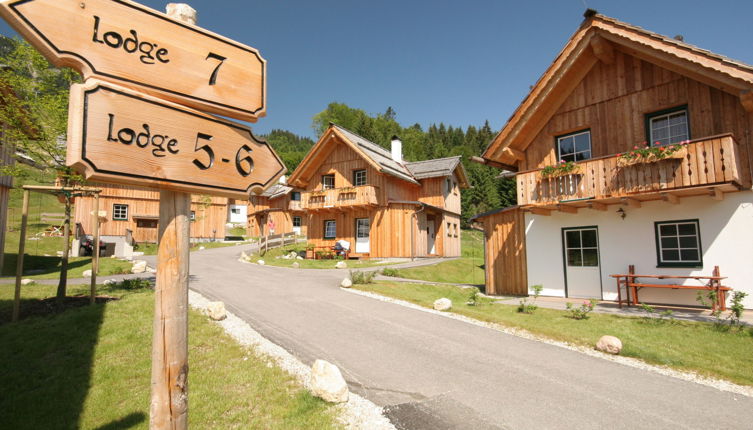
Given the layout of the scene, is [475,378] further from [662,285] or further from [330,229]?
[330,229]

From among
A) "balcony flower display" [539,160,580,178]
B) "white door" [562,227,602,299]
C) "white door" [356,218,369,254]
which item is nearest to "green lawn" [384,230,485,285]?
"white door" [356,218,369,254]

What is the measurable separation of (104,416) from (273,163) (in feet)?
12.9

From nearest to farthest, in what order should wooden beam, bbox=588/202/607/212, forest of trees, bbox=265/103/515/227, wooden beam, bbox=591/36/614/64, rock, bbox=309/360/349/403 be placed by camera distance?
rock, bbox=309/360/349/403 → wooden beam, bbox=588/202/607/212 → wooden beam, bbox=591/36/614/64 → forest of trees, bbox=265/103/515/227

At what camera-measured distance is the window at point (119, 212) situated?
3281cm

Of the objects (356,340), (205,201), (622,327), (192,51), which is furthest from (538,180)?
(205,201)

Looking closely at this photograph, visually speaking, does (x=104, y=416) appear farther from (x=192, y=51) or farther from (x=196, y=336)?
(x=192, y=51)

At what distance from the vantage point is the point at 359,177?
27219 millimetres

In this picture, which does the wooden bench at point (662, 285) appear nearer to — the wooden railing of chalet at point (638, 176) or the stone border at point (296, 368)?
the wooden railing of chalet at point (638, 176)

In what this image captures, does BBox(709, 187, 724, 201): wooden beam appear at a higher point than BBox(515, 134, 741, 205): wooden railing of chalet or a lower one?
lower

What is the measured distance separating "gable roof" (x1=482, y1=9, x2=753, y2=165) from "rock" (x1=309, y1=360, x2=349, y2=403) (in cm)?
1294

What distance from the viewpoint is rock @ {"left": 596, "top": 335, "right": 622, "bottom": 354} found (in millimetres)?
7070

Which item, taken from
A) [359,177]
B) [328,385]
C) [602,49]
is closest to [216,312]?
[328,385]

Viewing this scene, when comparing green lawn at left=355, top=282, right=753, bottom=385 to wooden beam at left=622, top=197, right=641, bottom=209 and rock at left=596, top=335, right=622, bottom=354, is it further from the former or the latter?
wooden beam at left=622, top=197, right=641, bottom=209

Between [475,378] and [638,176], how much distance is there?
973 centimetres
